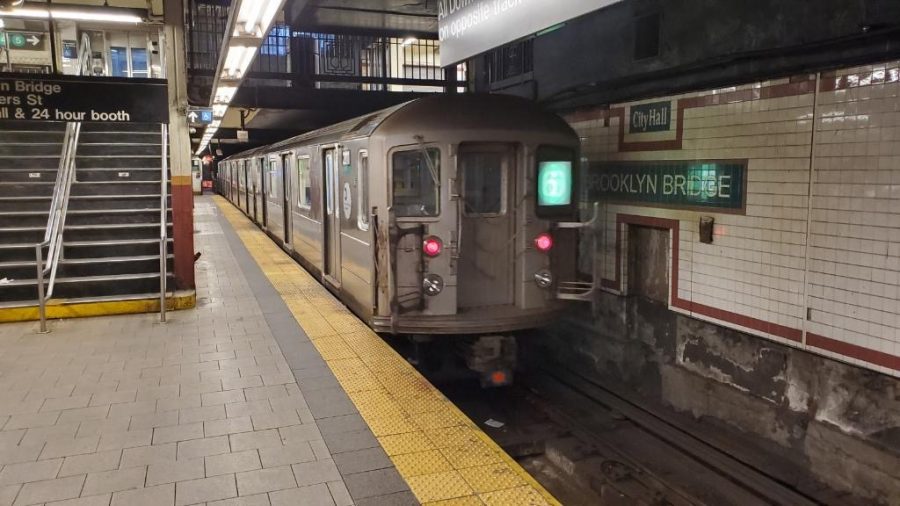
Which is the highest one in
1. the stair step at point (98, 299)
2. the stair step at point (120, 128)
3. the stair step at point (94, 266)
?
the stair step at point (120, 128)

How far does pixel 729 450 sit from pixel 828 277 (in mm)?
1798

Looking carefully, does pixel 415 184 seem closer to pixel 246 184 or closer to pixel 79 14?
pixel 79 14

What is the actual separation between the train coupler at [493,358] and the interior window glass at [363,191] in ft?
5.10

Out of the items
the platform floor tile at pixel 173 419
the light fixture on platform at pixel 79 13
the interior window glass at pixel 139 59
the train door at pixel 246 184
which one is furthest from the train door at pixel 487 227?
the interior window glass at pixel 139 59

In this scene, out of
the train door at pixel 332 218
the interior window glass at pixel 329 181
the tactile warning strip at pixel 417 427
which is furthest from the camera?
the interior window glass at pixel 329 181

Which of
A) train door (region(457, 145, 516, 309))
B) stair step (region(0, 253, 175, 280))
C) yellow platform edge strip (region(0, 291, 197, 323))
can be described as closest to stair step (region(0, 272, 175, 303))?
stair step (region(0, 253, 175, 280))

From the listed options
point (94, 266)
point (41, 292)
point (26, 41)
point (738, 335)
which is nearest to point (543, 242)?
point (738, 335)

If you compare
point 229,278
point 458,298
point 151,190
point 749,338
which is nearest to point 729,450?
point 749,338

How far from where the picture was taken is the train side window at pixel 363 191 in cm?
633

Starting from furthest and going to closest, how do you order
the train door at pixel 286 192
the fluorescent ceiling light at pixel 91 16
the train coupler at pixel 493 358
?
the train door at pixel 286 192
the fluorescent ceiling light at pixel 91 16
the train coupler at pixel 493 358

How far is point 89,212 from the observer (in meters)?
8.53

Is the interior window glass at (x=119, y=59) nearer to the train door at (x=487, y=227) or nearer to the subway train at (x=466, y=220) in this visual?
the subway train at (x=466, y=220)

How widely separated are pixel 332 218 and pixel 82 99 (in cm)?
290

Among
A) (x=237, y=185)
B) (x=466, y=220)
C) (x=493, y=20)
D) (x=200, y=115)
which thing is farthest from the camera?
(x=237, y=185)
